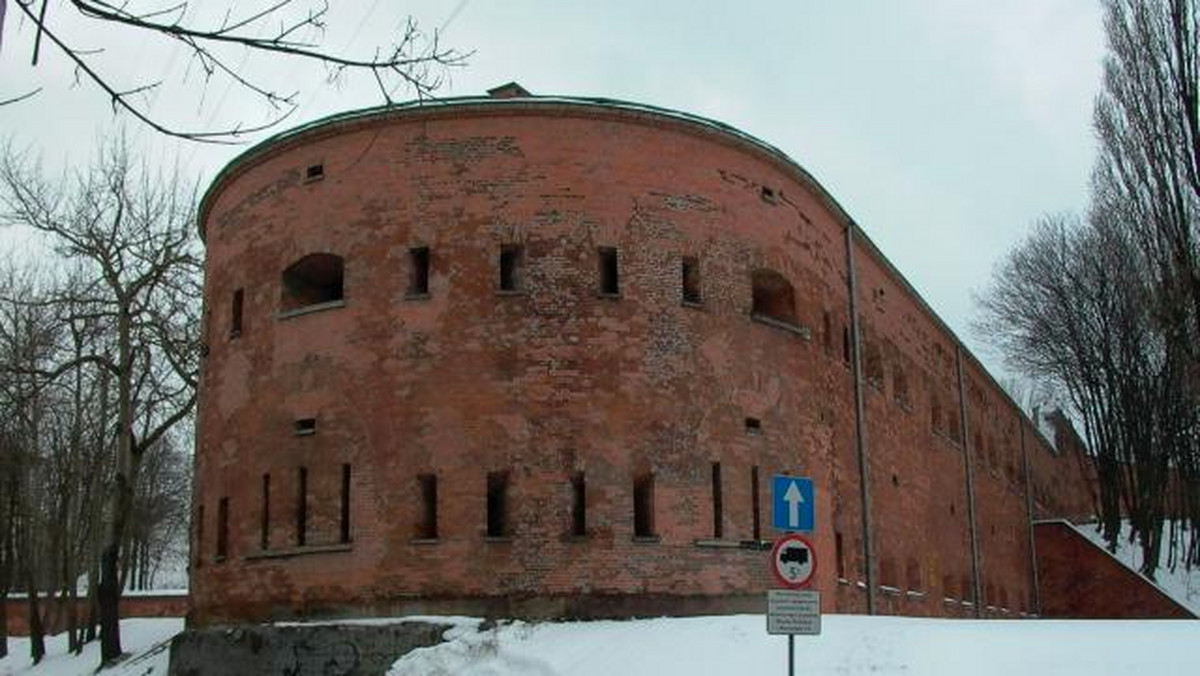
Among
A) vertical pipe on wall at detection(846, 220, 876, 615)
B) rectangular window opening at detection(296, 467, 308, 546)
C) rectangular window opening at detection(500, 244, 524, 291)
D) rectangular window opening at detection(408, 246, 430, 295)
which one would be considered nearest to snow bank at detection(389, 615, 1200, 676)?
rectangular window opening at detection(296, 467, 308, 546)

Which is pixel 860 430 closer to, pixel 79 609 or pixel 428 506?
pixel 428 506

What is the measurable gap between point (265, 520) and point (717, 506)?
7268 mm

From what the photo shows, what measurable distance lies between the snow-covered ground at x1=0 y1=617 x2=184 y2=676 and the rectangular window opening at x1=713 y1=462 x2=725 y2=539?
9822 millimetres

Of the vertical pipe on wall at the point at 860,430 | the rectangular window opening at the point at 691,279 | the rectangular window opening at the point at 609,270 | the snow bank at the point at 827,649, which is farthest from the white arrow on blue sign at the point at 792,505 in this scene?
the vertical pipe on wall at the point at 860,430

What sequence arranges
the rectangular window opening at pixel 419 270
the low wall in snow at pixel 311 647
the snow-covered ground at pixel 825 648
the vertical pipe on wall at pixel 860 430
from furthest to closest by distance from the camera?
the vertical pipe on wall at pixel 860 430 < the rectangular window opening at pixel 419 270 < the low wall in snow at pixel 311 647 < the snow-covered ground at pixel 825 648

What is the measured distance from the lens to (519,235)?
20.9 meters

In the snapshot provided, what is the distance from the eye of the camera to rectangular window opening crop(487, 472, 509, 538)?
19875mm

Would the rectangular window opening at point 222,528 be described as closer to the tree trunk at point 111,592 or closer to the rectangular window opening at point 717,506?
the tree trunk at point 111,592

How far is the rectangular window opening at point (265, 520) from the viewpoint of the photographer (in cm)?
2105

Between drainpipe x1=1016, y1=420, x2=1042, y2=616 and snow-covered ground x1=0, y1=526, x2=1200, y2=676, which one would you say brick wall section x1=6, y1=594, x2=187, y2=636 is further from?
drainpipe x1=1016, y1=420, x2=1042, y2=616

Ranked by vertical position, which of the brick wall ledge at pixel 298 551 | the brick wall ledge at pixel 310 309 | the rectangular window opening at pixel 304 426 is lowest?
the brick wall ledge at pixel 298 551

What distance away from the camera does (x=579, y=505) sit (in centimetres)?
2000

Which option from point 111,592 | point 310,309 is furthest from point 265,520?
point 111,592

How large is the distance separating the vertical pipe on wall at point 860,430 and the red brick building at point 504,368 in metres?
1.85
